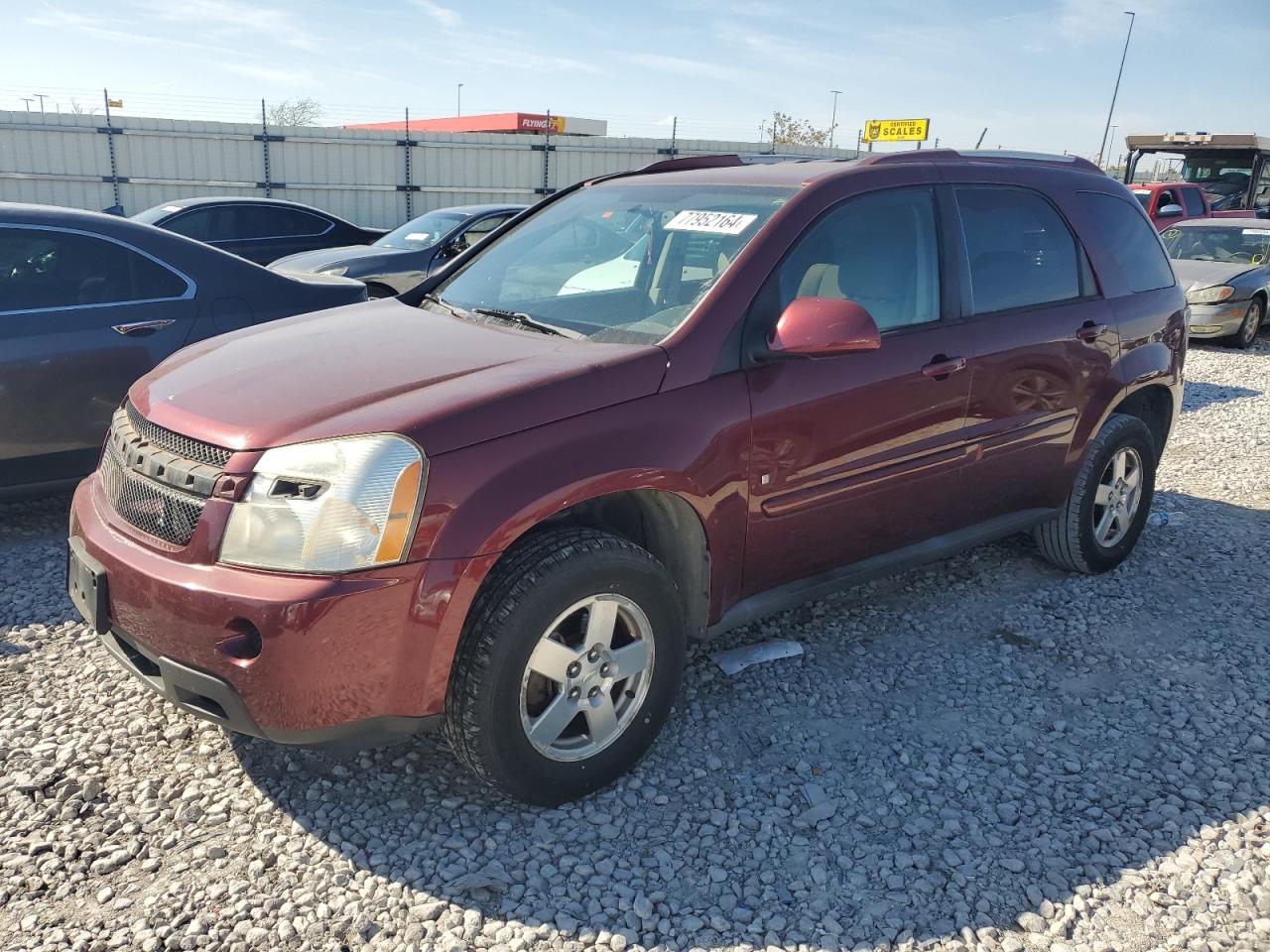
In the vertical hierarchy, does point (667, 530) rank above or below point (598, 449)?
below

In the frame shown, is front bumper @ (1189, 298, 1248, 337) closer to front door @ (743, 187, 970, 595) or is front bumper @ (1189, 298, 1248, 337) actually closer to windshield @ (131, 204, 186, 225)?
front door @ (743, 187, 970, 595)

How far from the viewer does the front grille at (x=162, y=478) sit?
2.59 metres

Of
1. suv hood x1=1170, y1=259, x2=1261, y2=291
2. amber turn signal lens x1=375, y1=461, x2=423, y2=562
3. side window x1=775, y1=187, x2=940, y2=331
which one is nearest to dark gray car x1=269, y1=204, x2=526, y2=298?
side window x1=775, y1=187, x2=940, y2=331

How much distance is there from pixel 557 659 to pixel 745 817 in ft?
2.42

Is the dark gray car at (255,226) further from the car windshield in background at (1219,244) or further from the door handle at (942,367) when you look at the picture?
the car windshield in background at (1219,244)

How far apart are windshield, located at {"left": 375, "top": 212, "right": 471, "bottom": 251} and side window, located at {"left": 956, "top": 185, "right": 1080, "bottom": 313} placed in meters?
7.33

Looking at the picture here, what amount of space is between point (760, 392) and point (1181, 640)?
7.67 ft

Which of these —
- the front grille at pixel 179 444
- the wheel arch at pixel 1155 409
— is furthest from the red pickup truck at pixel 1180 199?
the front grille at pixel 179 444

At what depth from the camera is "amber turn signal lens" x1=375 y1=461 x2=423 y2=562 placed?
2463 mm

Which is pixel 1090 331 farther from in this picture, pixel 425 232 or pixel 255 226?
pixel 255 226

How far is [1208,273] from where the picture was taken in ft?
40.1

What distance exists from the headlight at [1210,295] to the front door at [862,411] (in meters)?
9.76

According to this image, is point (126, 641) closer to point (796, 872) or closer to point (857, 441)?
point (796, 872)

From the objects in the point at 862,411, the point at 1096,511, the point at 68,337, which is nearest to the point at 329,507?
the point at 862,411
